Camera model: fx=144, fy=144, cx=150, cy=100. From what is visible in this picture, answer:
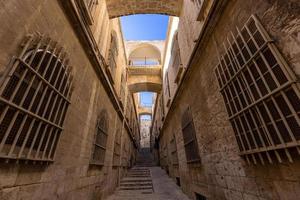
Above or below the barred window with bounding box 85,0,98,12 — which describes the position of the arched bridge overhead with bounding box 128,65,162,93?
above

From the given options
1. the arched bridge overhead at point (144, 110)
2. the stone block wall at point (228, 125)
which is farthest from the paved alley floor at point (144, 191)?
the arched bridge overhead at point (144, 110)

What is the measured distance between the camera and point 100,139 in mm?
5477

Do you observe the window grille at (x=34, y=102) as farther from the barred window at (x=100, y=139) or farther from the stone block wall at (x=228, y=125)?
the stone block wall at (x=228, y=125)

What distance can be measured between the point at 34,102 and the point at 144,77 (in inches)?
458

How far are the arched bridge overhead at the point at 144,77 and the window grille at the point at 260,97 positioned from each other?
10441 mm

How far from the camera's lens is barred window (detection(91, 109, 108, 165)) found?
4.98m

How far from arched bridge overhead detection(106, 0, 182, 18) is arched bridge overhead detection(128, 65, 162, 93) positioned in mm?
5729

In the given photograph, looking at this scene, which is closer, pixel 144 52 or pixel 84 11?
pixel 84 11

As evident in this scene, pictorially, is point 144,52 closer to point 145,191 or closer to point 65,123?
point 145,191

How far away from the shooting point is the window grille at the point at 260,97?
1737 mm

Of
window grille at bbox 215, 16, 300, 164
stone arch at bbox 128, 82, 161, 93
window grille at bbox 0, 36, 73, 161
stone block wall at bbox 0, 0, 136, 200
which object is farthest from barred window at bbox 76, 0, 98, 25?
stone arch at bbox 128, 82, 161, 93

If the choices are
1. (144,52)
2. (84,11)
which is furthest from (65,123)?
(144,52)

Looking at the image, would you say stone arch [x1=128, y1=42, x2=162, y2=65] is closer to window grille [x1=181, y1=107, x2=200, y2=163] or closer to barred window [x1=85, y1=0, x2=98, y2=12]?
barred window [x1=85, y1=0, x2=98, y2=12]

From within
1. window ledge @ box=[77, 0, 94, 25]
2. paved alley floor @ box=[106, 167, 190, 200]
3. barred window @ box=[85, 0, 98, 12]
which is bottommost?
paved alley floor @ box=[106, 167, 190, 200]
